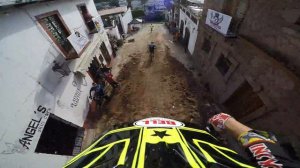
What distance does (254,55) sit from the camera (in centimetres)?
663

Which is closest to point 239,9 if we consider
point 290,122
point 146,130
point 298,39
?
point 298,39

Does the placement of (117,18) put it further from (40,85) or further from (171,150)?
(171,150)

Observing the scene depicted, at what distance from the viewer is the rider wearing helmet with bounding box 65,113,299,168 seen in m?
1.66

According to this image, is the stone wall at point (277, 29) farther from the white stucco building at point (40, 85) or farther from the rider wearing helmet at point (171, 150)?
the white stucco building at point (40, 85)

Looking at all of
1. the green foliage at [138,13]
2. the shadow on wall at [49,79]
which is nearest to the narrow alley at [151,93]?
the shadow on wall at [49,79]

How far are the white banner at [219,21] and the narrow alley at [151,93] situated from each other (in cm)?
436

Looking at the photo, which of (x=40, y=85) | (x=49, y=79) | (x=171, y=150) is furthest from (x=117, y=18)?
(x=171, y=150)

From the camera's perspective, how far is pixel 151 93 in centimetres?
1086

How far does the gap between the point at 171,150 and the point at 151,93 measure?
9.12m

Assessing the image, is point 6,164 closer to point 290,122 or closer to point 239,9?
point 290,122

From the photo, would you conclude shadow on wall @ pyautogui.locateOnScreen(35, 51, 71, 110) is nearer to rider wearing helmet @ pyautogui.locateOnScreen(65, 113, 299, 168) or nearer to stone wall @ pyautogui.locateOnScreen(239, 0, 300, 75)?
rider wearing helmet @ pyautogui.locateOnScreen(65, 113, 299, 168)

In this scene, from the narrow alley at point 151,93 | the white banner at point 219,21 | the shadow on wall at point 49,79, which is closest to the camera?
the shadow on wall at point 49,79

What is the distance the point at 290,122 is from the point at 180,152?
5.75 metres

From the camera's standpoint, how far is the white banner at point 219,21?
312 inches
